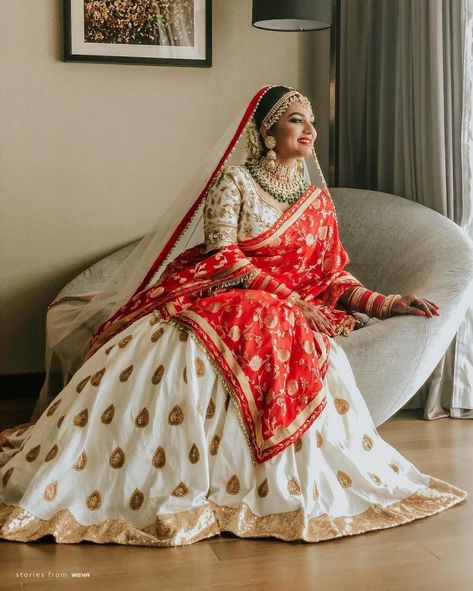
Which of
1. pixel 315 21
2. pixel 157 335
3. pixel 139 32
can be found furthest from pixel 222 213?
pixel 139 32

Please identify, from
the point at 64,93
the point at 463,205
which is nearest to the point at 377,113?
the point at 463,205

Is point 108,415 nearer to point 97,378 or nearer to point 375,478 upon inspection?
point 97,378

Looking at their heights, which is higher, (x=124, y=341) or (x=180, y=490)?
(x=124, y=341)

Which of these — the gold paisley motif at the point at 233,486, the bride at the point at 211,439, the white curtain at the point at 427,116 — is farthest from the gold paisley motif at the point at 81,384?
the white curtain at the point at 427,116

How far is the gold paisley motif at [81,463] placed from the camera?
265 cm

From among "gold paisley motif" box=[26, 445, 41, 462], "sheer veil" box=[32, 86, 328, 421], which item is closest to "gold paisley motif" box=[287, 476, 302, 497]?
"gold paisley motif" box=[26, 445, 41, 462]

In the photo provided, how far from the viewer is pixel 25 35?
13.9ft

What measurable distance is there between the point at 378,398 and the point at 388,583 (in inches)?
34.9

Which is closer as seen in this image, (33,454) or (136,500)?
(136,500)

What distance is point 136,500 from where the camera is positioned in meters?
2.59

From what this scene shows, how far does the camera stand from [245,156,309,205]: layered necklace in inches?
128

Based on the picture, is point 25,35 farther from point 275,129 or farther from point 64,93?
point 275,129

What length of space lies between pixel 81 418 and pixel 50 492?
9.3 inches

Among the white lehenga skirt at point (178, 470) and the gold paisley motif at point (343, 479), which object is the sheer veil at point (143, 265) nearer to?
the white lehenga skirt at point (178, 470)
